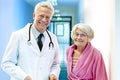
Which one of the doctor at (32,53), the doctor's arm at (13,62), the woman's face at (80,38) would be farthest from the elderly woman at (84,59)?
the doctor's arm at (13,62)

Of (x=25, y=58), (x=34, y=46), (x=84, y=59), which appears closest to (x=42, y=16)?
(x=34, y=46)

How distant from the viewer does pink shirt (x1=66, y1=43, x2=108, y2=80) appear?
5.85 ft

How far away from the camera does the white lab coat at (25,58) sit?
5.59ft

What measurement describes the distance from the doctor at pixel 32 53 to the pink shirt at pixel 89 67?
18 cm

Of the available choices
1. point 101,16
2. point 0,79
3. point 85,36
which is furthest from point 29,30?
point 0,79

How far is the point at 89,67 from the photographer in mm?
1828

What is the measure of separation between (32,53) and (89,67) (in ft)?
1.56

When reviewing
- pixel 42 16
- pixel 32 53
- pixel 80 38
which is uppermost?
pixel 42 16

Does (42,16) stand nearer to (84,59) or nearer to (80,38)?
(80,38)

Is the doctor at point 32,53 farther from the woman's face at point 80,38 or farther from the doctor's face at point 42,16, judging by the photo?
the woman's face at point 80,38

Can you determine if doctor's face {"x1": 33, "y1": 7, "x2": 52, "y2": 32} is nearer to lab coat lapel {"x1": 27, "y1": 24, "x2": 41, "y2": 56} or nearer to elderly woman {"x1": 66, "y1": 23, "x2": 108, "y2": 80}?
lab coat lapel {"x1": 27, "y1": 24, "x2": 41, "y2": 56}

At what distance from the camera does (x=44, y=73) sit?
1.80 m

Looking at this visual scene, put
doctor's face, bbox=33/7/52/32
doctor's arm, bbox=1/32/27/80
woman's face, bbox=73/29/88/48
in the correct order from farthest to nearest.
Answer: woman's face, bbox=73/29/88/48, doctor's face, bbox=33/7/52/32, doctor's arm, bbox=1/32/27/80

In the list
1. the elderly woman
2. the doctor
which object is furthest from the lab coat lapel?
the elderly woman
